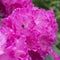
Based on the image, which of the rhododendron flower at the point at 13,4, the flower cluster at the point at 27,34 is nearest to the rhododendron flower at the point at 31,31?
the flower cluster at the point at 27,34

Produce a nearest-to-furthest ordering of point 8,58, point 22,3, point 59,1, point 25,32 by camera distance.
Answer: point 8,58 → point 25,32 → point 22,3 → point 59,1

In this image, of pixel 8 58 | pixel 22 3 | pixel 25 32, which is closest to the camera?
pixel 8 58

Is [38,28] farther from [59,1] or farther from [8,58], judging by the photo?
[59,1]

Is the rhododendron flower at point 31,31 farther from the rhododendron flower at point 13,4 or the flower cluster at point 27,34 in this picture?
the rhododendron flower at point 13,4

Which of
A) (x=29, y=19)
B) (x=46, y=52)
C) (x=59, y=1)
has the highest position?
(x=29, y=19)

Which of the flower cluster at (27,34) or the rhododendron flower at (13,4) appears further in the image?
the rhododendron flower at (13,4)

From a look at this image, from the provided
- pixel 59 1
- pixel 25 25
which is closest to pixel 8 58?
pixel 25 25

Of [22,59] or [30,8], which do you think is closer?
[22,59]

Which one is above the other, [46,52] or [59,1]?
[46,52]
